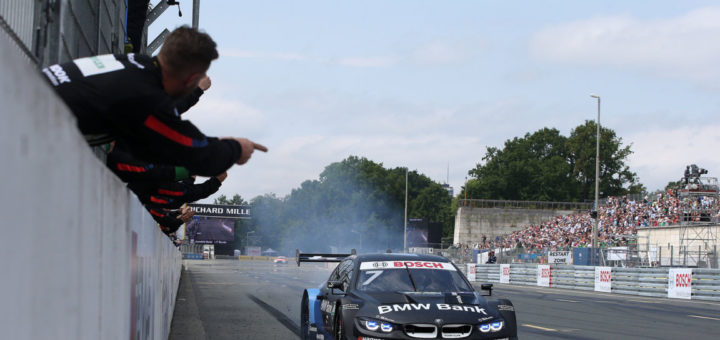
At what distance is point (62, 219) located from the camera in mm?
2008

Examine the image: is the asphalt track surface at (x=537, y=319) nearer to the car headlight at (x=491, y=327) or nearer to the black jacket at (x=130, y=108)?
the car headlight at (x=491, y=327)

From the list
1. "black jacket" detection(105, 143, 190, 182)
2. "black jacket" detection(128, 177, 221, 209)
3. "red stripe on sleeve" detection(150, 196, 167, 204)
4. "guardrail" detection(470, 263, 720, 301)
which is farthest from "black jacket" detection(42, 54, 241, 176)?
"guardrail" detection(470, 263, 720, 301)

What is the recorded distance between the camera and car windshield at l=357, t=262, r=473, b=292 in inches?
353

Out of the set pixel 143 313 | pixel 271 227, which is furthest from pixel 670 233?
pixel 271 227

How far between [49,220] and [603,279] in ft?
97.7

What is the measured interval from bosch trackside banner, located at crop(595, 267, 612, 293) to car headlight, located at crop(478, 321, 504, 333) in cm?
2269

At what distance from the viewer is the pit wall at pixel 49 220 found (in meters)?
1.54

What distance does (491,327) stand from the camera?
A: 26.0 feet

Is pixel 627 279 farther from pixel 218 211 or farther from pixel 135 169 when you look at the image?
pixel 218 211

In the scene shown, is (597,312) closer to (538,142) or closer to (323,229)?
(538,142)

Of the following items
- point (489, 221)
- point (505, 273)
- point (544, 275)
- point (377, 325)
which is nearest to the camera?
point (377, 325)

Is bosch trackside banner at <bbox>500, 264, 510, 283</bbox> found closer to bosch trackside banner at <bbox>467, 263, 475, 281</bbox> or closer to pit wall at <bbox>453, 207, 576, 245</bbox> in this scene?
bosch trackside banner at <bbox>467, 263, 475, 281</bbox>

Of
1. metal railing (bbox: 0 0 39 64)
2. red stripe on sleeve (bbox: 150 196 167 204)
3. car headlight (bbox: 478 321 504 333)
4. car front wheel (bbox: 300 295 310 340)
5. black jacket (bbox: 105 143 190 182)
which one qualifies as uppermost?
metal railing (bbox: 0 0 39 64)

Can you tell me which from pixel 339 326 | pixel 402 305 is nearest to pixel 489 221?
pixel 339 326
